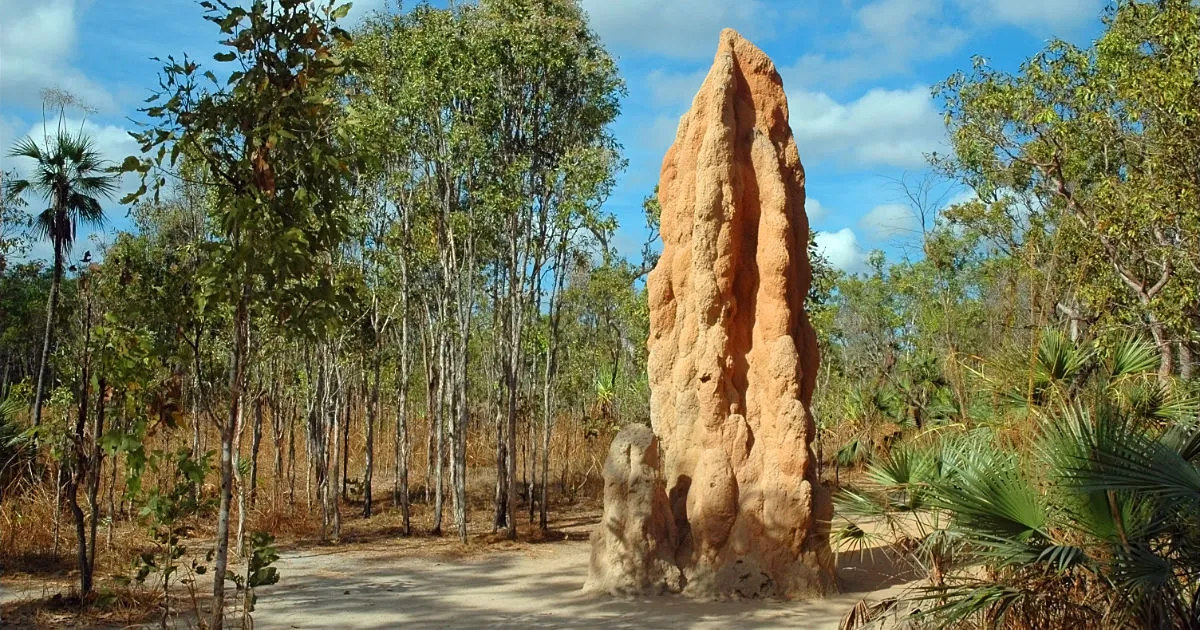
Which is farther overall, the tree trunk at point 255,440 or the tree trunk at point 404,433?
the tree trunk at point 404,433

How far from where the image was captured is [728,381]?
11.3 m

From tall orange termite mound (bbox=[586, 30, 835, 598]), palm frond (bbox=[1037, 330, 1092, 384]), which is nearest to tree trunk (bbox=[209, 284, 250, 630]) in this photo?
tall orange termite mound (bbox=[586, 30, 835, 598])

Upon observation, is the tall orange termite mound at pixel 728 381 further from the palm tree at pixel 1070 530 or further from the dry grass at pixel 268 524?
the dry grass at pixel 268 524

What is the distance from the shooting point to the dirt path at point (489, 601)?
389 inches

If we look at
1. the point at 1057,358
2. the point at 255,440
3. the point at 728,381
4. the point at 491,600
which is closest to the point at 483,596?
the point at 491,600

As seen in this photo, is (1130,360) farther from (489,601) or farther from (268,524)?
(268,524)

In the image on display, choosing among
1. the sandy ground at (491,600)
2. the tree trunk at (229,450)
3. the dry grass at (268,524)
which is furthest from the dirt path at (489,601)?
the tree trunk at (229,450)

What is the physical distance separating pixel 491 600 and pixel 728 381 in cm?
348

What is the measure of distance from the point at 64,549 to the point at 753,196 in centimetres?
998

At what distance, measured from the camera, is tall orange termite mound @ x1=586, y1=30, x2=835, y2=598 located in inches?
419

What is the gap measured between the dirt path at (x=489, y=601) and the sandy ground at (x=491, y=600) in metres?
0.01

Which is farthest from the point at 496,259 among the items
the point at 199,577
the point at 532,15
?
the point at 199,577

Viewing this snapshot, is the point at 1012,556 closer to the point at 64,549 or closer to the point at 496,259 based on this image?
the point at 64,549

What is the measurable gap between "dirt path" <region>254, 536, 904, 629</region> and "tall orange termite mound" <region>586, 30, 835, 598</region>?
418 millimetres
